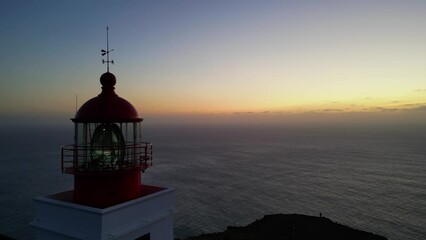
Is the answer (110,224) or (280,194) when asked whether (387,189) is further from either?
(110,224)

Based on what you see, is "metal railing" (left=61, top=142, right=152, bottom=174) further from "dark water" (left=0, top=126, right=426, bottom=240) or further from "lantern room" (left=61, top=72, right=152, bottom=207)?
"dark water" (left=0, top=126, right=426, bottom=240)

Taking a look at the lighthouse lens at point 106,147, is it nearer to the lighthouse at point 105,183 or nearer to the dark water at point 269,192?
the lighthouse at point 105,183

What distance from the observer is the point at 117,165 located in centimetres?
746

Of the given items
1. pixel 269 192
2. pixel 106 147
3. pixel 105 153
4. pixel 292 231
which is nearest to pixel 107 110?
pixel 106 147

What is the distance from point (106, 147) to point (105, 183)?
2.82 ft

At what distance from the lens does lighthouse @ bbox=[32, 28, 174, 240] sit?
7.05 meters

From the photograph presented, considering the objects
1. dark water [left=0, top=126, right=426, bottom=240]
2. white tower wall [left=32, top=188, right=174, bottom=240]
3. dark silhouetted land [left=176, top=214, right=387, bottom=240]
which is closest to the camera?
white tower wall [left=32, top=188, right=174, bottom=240]

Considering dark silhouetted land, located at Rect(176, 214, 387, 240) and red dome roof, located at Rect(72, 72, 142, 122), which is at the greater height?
red dome roof, located at Rect(72, 72, 142, 122)

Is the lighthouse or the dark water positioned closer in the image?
the lighthouse

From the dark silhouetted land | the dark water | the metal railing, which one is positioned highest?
the metal railing

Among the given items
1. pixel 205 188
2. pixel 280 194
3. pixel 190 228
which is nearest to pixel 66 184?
pixel 205 188

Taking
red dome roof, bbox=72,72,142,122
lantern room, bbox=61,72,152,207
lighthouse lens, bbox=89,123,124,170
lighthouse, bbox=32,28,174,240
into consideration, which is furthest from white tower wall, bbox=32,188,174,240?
red dome roof, bbox=72,72,142,122

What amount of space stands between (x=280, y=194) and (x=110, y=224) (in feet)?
130

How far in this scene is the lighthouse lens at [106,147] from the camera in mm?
7461
